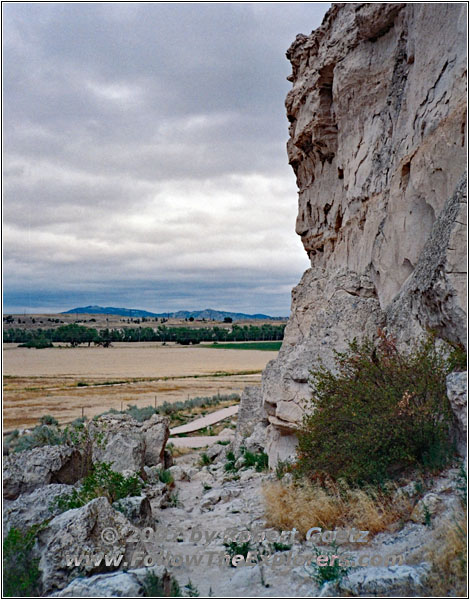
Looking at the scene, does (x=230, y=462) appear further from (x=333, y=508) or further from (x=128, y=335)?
(x=128, y=335)

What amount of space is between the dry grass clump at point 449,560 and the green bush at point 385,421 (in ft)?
5.06

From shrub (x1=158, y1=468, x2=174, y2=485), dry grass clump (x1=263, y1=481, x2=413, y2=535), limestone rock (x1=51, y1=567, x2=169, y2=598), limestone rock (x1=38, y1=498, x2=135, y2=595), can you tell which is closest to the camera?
limestone rock (x1=51, y1=567, x2=169, y2=598)

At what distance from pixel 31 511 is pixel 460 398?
6363 mm

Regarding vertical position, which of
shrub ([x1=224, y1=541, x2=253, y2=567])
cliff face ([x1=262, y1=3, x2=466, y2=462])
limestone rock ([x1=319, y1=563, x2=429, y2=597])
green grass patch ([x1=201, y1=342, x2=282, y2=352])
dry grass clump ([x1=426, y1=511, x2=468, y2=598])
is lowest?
green grass patch ([x1=201, y1=342, x2=282, y2=352])

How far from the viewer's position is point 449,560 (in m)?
Answer: 5.05

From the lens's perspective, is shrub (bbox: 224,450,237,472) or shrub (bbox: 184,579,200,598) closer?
shrub (bbox: 184,579,200,598)

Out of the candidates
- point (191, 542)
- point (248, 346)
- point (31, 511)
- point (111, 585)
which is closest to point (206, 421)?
point (191, 542)

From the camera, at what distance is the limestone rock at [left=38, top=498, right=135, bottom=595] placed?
19.4 feet

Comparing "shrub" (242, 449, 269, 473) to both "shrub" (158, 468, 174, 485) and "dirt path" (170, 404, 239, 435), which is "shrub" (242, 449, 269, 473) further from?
"dirt path" (170, 404, 239, 435)

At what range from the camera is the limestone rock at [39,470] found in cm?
946

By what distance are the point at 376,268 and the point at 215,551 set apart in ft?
22.0

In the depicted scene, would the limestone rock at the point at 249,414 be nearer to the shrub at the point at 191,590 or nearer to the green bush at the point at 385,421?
the green bush at the point at 385,421

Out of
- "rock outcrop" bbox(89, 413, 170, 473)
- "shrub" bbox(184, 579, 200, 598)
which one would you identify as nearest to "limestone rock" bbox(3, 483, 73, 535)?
"rock outcrop" bbox(89, 413, 170, 473)

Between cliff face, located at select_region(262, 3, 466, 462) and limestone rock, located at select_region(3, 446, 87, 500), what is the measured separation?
4400mm
